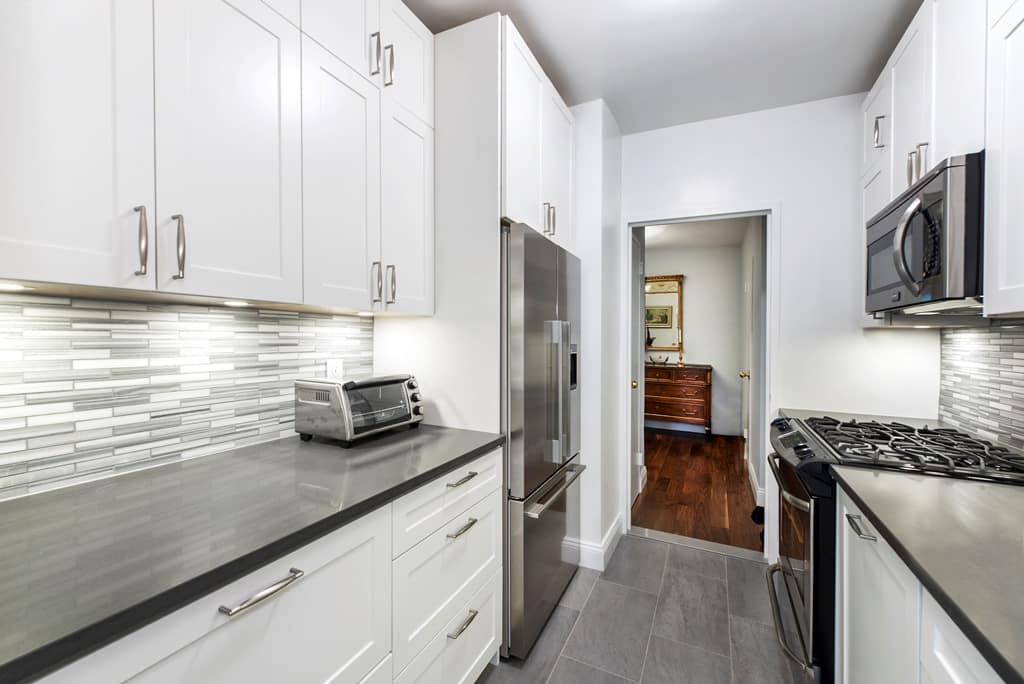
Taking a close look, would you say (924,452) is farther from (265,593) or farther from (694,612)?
(265,593)

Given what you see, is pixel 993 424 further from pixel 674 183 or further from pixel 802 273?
pixel 674 183

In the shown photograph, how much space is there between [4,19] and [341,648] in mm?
1333

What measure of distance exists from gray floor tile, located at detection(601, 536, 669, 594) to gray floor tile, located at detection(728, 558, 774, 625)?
0.34m

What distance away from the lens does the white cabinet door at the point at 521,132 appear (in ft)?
5.62

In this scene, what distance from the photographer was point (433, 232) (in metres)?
1.79

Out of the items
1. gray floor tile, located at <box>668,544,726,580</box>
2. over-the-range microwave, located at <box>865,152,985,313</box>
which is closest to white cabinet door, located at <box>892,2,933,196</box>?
over-the-range microwave, located at <box>865,152,985,313</box>

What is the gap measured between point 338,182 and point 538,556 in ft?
5.26

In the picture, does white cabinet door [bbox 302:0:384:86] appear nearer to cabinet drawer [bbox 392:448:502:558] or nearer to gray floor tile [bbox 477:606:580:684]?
cabinet drawer [bbox 392:448:502:558]

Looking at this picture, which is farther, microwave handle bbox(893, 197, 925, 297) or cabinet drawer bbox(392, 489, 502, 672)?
microwave handle bbox(893, 197, 925, 297)

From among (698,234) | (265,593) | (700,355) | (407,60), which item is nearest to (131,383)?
(265,593)

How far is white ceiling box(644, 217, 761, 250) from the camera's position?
4.51 metres

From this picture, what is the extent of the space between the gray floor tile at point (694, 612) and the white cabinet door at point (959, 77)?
1.93 metres

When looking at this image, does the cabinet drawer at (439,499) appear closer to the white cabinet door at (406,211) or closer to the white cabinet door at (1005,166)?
the white cabinet door at (406,211)

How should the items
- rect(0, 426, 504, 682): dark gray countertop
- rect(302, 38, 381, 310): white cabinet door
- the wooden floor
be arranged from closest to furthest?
rect(0, 426, 504, 682): dark gray countertop
rect(302, 38, 381, 310): white cabinet door
the wooden floor
